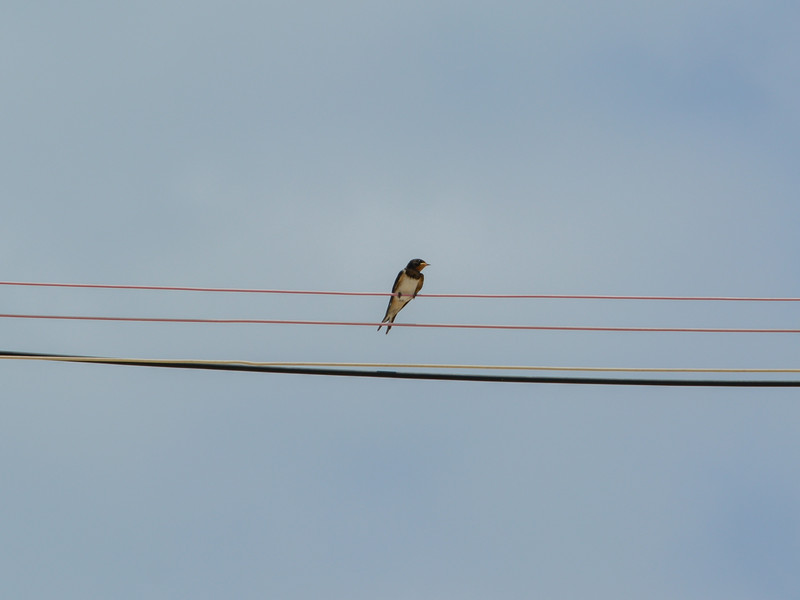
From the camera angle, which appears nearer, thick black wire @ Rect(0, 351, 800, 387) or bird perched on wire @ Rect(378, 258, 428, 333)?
thick black wire @ Rect(0, 351, 800, 387)

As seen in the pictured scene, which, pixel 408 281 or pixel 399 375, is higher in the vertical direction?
pixel 408 281

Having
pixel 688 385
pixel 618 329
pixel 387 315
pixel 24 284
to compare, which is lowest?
pixel 688 385

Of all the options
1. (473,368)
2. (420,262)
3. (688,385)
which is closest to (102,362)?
(473,368)

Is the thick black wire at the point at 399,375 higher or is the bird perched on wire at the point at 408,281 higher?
the bird perched on wire at the point at 408,281

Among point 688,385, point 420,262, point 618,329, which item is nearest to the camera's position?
point 688,385

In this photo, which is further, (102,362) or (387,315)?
(387,315)

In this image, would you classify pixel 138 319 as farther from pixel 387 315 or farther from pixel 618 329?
pixel 387 315

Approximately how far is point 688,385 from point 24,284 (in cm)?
509

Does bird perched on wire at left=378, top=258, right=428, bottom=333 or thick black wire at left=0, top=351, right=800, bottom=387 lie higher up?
bird perched on wire at left=378, top=258, right=428, bottom=333

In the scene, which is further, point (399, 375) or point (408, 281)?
point (408, 281)

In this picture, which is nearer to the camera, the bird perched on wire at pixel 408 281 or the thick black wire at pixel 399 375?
the thick black wire at pixel 399 375

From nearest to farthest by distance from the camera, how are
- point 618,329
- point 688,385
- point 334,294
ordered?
point 688,385 → point 618,329 → point 334,294

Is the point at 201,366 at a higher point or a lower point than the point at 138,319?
lower

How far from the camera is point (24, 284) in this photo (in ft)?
27.8
